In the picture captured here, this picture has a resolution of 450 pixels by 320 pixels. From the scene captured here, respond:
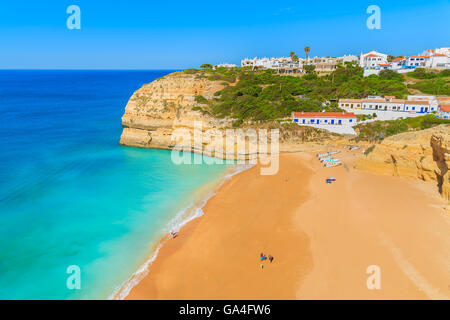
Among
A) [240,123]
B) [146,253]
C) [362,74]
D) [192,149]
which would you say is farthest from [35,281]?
[362,74]

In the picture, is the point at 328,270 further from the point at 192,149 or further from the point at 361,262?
→ the point at 192,149

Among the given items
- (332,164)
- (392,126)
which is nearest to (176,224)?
(332,164)

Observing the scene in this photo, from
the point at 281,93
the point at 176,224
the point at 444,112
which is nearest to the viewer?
the point at 176,224

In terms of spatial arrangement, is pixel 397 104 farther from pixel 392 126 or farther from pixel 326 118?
pixel 326 118

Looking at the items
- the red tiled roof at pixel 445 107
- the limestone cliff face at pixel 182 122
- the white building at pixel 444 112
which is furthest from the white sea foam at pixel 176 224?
the red tiled roof at pixel 445 107

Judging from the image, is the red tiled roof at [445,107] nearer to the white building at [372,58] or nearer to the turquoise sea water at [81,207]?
the turquoise sea water at [81,207]

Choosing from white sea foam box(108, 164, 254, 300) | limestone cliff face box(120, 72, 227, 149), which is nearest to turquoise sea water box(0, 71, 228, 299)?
white sea foam box(108, 164, 254, 300)
